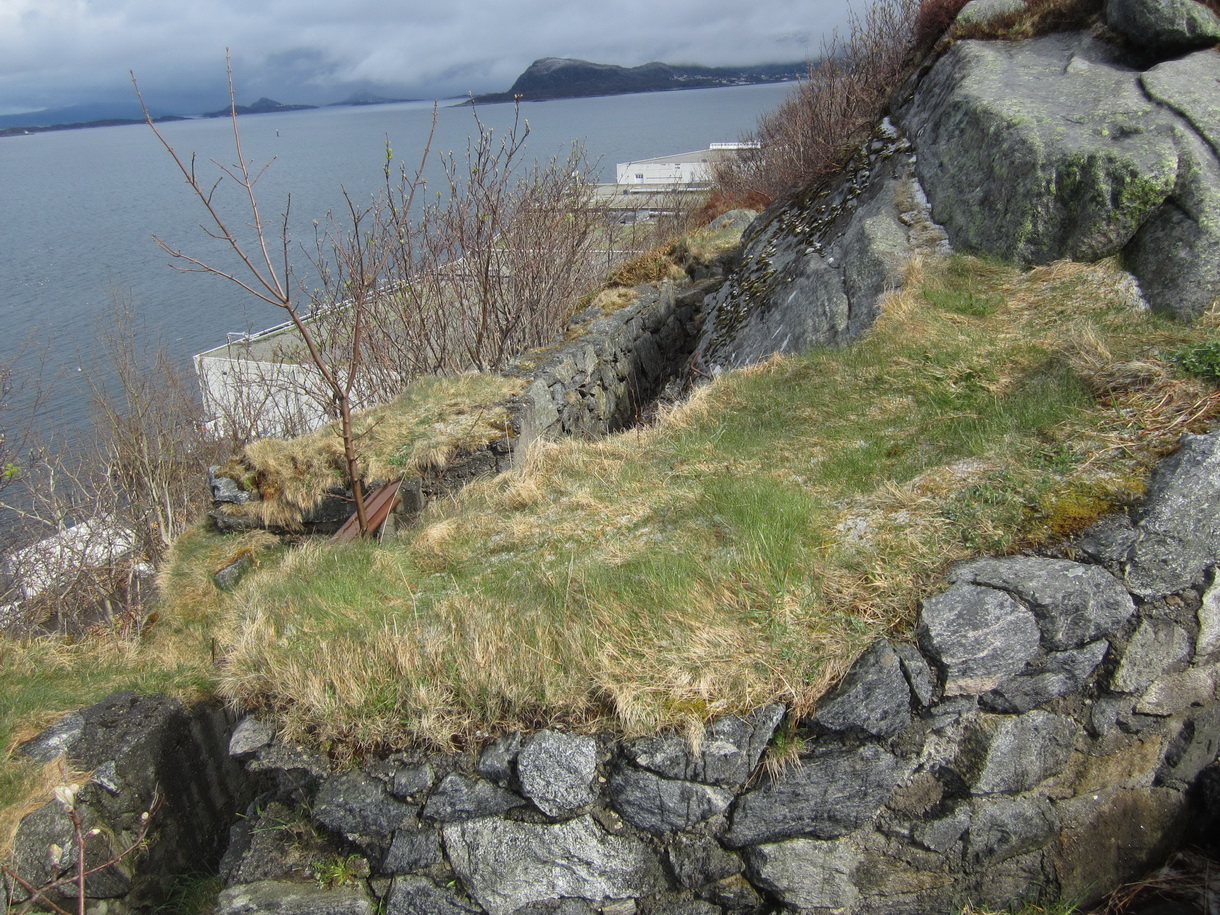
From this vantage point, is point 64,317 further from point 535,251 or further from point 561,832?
point 561,832

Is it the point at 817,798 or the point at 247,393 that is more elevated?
the point at 817,798

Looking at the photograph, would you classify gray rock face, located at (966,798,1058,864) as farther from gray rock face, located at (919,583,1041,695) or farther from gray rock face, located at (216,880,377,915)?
gray rock face, located at (216,880,377,915)

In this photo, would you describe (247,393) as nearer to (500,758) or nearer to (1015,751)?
(500,758)

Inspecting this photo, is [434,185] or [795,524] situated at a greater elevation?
[434,185]

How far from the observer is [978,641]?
162 inches

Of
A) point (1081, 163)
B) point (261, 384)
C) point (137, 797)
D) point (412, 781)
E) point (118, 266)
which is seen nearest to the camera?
point (412, 781)

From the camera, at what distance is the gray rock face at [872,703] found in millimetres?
4039

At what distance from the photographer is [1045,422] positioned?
5.51 metres

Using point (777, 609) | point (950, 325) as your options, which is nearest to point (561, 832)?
point (777, 609)

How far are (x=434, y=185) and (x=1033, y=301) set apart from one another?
1744 inches

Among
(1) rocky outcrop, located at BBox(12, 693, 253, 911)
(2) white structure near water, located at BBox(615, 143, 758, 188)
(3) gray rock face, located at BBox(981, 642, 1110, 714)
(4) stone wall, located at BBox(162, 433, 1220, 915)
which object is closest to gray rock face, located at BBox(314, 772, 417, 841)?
(4) stone wall, located at BBox(162, 433, 1220, 915)

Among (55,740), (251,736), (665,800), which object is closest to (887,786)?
(665,800)

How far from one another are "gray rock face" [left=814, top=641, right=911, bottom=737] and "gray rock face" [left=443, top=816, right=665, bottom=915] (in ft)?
3.83

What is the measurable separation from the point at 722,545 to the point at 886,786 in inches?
66.5
